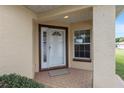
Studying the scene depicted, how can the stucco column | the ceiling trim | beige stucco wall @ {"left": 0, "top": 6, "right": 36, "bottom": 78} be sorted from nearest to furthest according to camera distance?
the stucco column, beige stucco wall @ {"left": 0, "top": 6, "right": 36, "bottom": 78}, the ceiling trim

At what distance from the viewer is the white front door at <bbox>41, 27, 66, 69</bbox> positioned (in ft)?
28.3

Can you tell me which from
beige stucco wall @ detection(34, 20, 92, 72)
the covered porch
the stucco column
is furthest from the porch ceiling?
the covered porch

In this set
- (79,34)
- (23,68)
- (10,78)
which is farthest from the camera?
(79,34)

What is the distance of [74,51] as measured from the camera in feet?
31.3

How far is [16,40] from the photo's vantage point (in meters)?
5.40

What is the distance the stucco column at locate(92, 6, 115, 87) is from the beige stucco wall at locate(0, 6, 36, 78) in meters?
2.52

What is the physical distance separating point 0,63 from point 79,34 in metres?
5.51

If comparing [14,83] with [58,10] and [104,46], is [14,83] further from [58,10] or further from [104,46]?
[58,10]

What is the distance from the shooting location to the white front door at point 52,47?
8.63 metres

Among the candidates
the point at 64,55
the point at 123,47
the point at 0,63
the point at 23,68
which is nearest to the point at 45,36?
the point at 64,55

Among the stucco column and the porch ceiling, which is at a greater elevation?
the porch ceiling

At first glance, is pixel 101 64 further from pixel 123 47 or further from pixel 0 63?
pixel 123 47

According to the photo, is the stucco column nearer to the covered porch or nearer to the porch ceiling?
the porch ceiling
